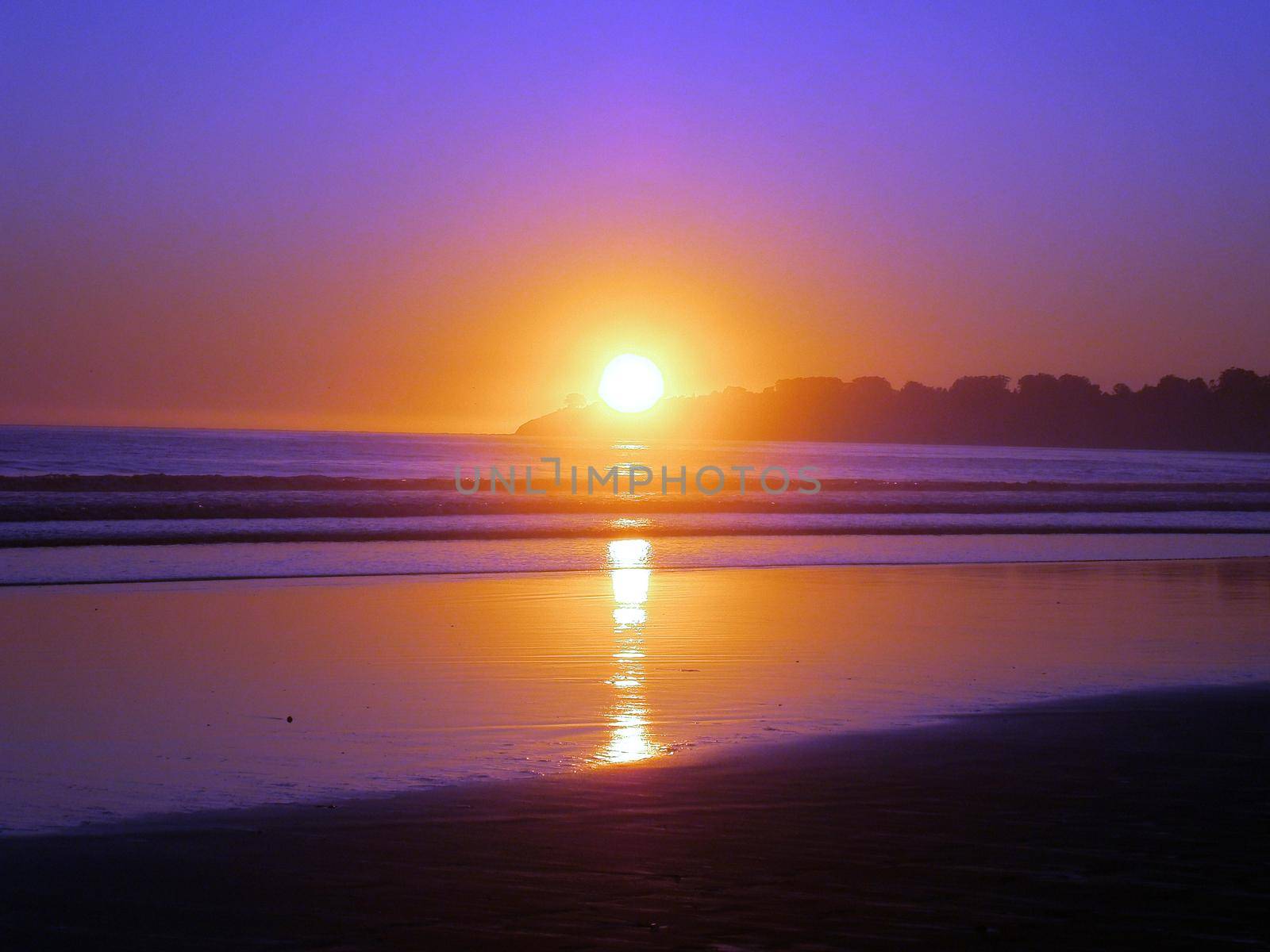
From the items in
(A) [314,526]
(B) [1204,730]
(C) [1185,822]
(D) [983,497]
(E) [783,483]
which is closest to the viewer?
(C) [1185,822]

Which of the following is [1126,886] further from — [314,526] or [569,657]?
[314,526]

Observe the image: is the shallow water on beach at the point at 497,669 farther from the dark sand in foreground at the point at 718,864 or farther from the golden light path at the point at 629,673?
the dark sand in foreground at the point at 718,864

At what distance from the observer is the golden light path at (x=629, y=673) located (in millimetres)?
6449

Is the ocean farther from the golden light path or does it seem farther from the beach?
the beach

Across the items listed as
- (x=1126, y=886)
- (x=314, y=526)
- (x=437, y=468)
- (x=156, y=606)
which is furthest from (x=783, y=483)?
(x=1126, y=886)

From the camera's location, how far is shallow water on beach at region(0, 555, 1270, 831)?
241 inches

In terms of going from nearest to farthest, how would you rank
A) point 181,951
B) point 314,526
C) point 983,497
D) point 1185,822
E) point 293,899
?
point 181,951 < point 293,899 < point 1185,822 < point 314,526 < point 983,497

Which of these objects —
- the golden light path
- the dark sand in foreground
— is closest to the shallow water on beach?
the golden light path

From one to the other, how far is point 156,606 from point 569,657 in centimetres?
520

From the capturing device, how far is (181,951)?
3.83 metres

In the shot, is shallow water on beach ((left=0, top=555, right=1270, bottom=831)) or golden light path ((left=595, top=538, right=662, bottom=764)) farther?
golden light path ((left=595, top=538, right=662, bottom=764))

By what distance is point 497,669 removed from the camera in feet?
28.7

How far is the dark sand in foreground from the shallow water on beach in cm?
57

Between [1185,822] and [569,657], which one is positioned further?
[569,657]
